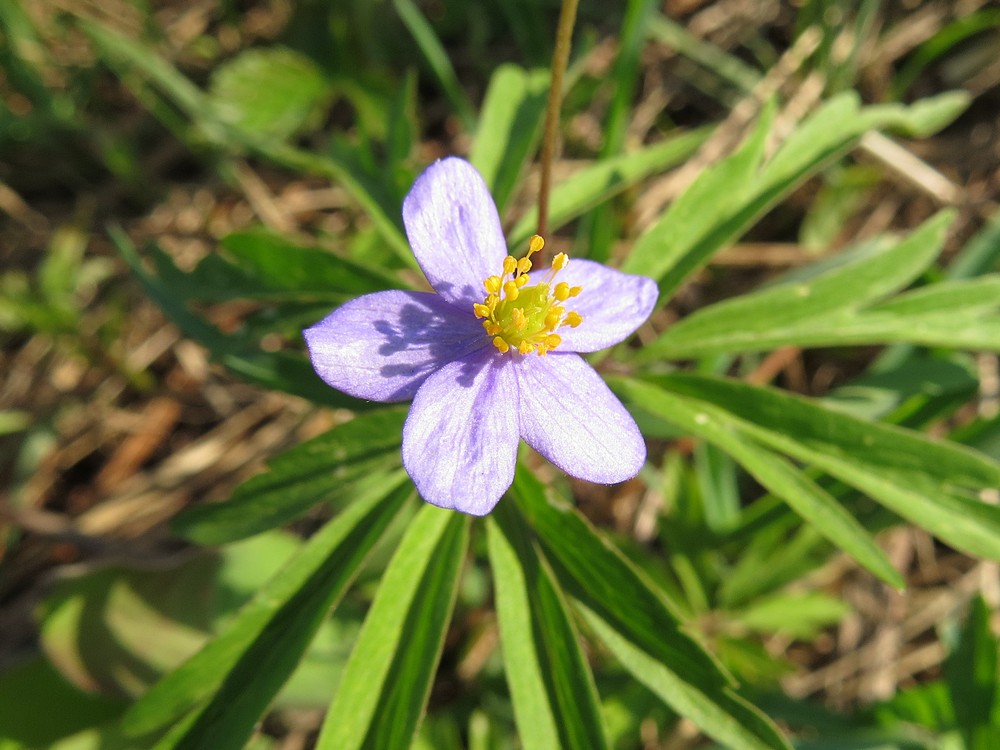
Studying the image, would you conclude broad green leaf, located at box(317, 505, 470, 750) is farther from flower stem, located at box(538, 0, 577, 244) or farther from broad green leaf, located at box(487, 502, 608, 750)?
flower stem, located at box(538, 0, 577, 244)

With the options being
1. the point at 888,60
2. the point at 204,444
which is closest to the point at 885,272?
the point at 888,60

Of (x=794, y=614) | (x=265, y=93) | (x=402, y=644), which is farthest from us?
(x=265, y=93)

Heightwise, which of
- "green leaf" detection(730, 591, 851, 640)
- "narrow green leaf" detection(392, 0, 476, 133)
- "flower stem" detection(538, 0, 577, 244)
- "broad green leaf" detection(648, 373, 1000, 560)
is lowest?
"green leaf" detection(730, 591, 851, 640)

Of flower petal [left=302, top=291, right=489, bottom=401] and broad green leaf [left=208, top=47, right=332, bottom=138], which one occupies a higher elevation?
broad green leaf [left=208, top=47, right=332, bottom=138]

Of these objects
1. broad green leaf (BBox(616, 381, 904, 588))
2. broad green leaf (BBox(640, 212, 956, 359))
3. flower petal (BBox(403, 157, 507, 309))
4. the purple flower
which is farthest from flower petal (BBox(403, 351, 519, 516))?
broad green leaf (BBox(640, 212, 956, 359))

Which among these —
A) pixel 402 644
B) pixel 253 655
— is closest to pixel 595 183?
pixel 402 644

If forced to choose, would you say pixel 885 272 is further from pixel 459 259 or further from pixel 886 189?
pixel 886 189

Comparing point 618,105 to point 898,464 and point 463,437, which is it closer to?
point 898,464
